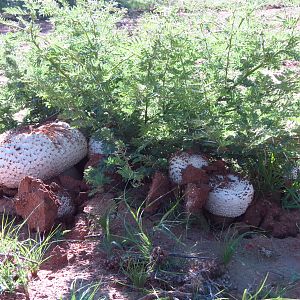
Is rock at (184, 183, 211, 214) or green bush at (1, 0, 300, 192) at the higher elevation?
green bush at (1, 0, 300, 192)

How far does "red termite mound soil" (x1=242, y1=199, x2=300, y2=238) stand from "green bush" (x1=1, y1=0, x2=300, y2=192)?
29 centimetres

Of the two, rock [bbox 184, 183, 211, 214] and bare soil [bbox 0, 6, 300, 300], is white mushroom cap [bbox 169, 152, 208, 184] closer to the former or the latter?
rock [bbox 184, 183, 211, 214]

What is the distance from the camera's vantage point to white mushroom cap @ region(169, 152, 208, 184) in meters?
3.45

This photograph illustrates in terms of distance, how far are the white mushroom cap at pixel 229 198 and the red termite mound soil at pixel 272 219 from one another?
0.21 feet

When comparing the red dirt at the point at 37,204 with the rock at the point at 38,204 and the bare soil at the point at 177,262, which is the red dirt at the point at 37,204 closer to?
the rock at the point at 38,204

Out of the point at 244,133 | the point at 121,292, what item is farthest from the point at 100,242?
the point at 244,133

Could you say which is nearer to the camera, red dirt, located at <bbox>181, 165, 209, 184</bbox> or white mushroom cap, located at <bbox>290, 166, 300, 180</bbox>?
red dirt, located at <bbox>181, 165, 209, 184</bbox>

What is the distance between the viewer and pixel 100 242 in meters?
3.22

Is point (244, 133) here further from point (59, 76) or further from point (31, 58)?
point (31, 58)

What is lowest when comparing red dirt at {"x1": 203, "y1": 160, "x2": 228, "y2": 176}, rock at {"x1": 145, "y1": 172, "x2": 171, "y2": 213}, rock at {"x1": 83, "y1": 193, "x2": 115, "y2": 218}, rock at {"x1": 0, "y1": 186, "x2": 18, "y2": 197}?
rock at {"x1": 0, "y1": 186, "x2": 18, "y2": 197}

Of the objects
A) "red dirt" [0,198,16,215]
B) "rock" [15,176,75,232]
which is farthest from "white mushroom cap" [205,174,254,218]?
"red dirt" [0,198,16,215]

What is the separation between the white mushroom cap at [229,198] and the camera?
3395mm

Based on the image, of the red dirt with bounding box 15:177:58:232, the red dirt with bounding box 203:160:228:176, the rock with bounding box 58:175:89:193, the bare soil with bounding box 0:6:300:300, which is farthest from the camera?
the rock with bounding box 58:175:89:193

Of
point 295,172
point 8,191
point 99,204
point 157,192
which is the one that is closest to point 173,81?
point 157,192
